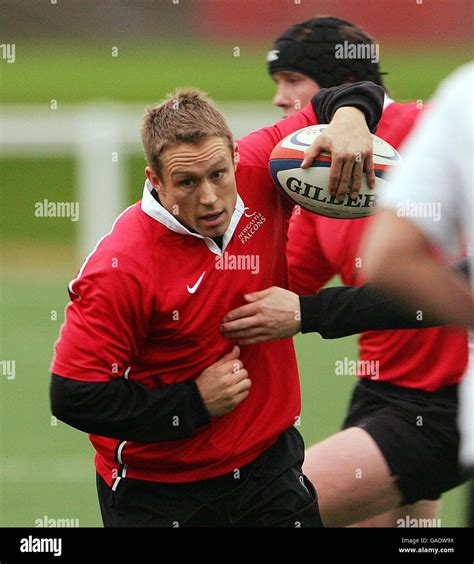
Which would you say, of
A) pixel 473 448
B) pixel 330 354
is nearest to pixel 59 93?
pixel 330 354

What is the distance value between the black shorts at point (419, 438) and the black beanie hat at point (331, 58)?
1223mm

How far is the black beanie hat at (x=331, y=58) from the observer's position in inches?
179

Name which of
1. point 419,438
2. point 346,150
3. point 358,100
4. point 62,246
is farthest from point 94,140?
point 346,150

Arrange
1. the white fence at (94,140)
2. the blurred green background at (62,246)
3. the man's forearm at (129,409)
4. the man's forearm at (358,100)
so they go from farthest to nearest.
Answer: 1. the white fence at (94,140)
2. the blurred green background at (62,246)
3. the man's forearm at (358,100)
4. the man's forearm at (129,409)

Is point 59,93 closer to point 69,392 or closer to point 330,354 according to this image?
point 330,354

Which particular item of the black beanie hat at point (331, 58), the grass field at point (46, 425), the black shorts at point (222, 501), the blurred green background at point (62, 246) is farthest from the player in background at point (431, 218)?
the grass field at point (46, 425)

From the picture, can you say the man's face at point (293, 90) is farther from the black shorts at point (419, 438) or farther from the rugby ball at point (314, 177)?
the black shorts at point (419, 438)

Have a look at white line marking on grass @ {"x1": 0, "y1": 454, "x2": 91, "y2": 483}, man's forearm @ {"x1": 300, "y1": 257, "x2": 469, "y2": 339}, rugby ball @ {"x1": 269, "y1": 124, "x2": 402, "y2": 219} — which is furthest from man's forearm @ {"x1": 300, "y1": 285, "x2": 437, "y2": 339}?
white line marking on grass @ {"x1": 0, "y1": 454, "x2": 91, "y2": 483}

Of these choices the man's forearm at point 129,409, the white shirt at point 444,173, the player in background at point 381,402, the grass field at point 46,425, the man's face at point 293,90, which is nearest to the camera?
the white shirt at point 444,173

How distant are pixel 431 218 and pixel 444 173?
0.08 m

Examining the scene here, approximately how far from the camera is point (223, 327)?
11.1 ft

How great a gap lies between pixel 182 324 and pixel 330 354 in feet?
19.4

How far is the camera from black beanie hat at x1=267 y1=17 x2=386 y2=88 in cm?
455

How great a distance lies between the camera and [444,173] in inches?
74.3
